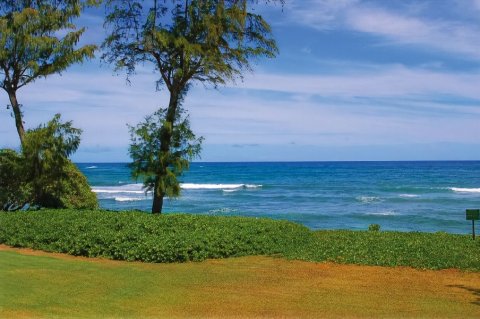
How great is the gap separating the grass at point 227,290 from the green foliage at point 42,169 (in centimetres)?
618

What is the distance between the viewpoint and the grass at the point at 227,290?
8055mm

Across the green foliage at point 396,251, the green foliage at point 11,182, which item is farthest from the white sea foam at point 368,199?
the green foliage at point 11,182

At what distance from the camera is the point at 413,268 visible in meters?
11.7

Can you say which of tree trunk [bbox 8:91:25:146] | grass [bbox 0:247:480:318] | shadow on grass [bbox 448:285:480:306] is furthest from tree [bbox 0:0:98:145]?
shadow on grass [bbox 448:285:480:306]

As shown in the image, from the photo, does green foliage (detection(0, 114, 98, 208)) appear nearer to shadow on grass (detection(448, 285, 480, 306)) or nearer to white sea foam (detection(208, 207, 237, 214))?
shadow on grass (detection(448, 285, 480, 306))

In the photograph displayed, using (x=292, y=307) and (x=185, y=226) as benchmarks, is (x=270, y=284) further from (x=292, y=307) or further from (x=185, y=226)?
(x=185, y=226)

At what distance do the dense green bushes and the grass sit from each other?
491 millimetres

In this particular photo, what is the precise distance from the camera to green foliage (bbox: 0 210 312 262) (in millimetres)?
12508

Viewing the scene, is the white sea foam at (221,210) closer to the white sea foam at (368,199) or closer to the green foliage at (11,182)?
the white sea foam at (368,199)

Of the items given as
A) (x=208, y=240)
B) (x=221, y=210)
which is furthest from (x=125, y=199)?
(x=208, y=240)

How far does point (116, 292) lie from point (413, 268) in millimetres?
6381

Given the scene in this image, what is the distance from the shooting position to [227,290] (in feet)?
31.1

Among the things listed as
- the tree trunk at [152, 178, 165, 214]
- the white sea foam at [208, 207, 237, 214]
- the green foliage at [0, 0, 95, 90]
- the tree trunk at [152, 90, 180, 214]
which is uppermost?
the green foliage at [0, 0, 95, 90]

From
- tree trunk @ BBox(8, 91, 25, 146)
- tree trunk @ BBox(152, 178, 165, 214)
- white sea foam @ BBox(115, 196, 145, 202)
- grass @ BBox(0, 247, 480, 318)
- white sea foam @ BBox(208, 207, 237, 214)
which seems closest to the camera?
grass @ BBox(0, 247, 480, 318)
